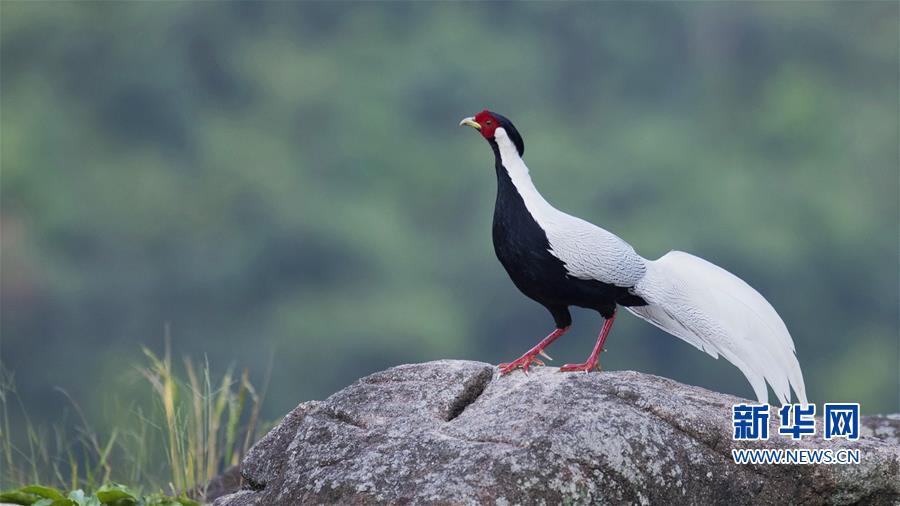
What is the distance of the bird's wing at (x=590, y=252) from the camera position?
4996 millimetres

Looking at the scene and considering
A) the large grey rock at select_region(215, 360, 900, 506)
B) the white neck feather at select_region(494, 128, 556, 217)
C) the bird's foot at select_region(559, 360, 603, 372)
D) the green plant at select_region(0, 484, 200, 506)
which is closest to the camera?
the large grey rock at select_region(215, 360, 900, 506)

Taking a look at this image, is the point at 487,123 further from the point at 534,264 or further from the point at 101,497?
the point at 101,497

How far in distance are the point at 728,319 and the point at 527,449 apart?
4.21ft

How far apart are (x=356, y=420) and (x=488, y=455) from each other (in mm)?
710

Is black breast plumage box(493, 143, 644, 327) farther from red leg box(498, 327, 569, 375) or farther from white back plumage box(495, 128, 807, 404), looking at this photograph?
red leg box(498, 327, 569, 375)

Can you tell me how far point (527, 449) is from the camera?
426cm

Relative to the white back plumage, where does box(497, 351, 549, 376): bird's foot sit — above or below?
below

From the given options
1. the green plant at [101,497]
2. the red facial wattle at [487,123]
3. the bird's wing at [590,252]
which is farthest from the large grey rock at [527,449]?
the red facial wattle at [487,123]

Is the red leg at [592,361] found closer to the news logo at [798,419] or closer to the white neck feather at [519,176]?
the white neck feather at [519,176]

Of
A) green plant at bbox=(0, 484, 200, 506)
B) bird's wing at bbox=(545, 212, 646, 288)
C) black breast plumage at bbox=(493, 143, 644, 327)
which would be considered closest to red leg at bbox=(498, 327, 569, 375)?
black breast plumage at bbox=(493, 143, 644, 327)

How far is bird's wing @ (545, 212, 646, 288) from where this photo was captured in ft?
16.4

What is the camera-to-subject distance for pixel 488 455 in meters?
4.26

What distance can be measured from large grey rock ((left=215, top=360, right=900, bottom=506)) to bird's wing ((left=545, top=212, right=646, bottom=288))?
427 mm

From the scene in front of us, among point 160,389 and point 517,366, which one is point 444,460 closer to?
point 517,366
